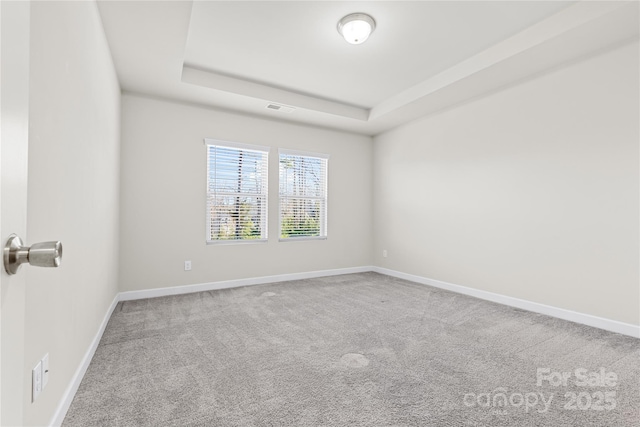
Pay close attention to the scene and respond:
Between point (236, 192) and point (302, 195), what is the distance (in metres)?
1.11

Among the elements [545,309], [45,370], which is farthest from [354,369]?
[545,309]

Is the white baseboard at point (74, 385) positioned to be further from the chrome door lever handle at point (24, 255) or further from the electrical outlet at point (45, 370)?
the chrome door lever handle at point (24, 255)

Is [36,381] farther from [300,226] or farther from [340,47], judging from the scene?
[300,226]

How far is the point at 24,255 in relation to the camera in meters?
0.57

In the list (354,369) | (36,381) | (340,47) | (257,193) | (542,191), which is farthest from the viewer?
(257,193)

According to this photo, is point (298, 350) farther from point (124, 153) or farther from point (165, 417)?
point (124, 153)

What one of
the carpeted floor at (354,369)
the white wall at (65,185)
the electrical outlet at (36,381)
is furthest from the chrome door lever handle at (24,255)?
the carpeted floor at (354,369)

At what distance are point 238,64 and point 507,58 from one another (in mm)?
2798

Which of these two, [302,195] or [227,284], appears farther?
[302,195]

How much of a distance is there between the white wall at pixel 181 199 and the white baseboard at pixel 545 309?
6.44 ft

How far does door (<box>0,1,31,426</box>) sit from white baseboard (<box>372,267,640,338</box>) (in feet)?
13.0

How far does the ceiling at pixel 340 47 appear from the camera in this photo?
8.24ft

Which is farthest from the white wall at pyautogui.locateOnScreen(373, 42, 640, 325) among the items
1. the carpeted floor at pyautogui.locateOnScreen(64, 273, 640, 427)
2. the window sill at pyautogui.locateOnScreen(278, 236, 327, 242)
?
the window sill at pyautogui.locateOnScreen(278, 236, 327, 242)

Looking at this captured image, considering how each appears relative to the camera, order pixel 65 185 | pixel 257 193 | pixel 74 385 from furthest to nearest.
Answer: pixel 257 193 → pixel 74 385 → pixel 65 185
